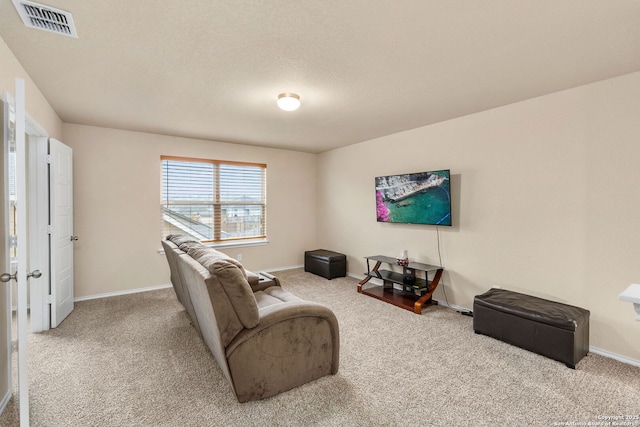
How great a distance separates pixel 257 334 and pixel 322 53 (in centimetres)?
204

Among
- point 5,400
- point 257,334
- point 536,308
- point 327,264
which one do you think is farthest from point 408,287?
point 5,400

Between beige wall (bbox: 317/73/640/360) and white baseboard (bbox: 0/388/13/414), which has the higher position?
beige wall (bbox: 317/73/640/360)

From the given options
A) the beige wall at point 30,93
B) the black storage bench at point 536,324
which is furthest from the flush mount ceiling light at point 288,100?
the black storage bench at point 536,324

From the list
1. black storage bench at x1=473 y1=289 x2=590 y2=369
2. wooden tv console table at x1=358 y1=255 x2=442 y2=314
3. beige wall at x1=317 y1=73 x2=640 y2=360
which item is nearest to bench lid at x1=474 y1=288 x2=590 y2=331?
black storage bench at x1=473 y1=289 x2=590 y2=369

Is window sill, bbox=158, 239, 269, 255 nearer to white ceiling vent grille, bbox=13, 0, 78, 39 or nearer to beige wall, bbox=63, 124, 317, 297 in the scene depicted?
beige wall, bbox=63, 124, 317, 297

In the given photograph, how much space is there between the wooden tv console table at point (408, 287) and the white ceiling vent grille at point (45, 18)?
3.95m

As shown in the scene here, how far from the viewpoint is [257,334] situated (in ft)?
6.53

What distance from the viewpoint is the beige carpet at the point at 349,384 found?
1.87m

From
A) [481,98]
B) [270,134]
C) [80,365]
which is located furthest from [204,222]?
[481,98]

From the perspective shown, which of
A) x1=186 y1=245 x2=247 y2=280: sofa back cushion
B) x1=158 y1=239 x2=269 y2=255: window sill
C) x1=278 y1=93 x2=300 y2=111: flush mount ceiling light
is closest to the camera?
x1=186 y1=245 x2=247 y2=280: sofa back cushion

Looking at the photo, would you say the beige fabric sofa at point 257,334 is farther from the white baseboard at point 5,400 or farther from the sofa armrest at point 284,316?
the white baseboard at point 5,400

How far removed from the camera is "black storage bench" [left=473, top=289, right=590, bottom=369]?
8.04 ft

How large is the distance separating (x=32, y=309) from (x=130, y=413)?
6.82 feet

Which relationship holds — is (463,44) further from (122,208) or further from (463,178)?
(122,208)
